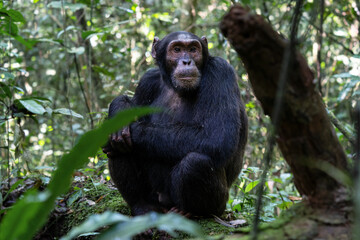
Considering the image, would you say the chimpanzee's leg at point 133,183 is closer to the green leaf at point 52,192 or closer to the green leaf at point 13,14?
the green leaf at point 13,14

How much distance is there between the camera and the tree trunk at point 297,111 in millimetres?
2240

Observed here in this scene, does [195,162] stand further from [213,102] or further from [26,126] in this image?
[26,126]

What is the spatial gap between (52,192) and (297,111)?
136cm

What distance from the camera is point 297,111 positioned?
238cm

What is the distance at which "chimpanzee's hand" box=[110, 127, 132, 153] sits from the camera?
4.89 meters

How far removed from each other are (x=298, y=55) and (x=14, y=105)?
13.9ft

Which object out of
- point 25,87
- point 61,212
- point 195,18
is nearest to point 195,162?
point 61,212

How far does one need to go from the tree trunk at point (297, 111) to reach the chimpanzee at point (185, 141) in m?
2.00

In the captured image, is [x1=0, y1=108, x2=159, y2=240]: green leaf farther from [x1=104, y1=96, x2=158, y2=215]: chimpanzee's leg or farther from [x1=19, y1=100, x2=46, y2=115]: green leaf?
[x1=19, y1=100, x2=46, y2=115]: green leaf

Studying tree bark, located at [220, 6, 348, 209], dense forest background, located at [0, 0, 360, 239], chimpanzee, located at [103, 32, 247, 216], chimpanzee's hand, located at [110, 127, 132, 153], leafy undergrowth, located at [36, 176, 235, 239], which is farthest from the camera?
dense forest background, located at [0, 0, 360, 239]

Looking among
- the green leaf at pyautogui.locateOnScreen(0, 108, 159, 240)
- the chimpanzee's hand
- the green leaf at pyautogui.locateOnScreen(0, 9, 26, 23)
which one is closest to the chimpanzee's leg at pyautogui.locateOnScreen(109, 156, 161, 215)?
the chimpanzee's hand

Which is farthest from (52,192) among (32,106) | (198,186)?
(32,106)

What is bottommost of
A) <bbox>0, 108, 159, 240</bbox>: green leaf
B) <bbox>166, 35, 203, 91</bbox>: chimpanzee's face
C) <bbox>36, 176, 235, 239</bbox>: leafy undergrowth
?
<bbox>36, 176, 235, 239</bbox>: leafy undergrowth

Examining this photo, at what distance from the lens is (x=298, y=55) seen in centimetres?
235
